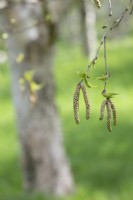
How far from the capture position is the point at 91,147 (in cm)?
1502

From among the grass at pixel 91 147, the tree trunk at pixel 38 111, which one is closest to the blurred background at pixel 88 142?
the grass at pixel 91 147

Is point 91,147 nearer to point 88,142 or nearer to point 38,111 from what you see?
point 88,142

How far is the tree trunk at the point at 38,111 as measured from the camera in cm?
1034

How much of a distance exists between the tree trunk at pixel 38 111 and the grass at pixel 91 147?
0.41 metres

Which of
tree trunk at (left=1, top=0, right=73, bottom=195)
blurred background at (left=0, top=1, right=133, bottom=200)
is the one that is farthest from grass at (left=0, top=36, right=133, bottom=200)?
tree trunk at (left=1, top=0, right=73, bottom=195)

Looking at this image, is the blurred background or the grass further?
the grass

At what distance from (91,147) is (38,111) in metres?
4.36

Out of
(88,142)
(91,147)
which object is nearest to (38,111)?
(91,147)

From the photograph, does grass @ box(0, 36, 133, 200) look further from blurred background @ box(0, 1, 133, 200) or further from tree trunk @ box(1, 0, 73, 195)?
tree trunk @ box(1, 0, 73, 195)

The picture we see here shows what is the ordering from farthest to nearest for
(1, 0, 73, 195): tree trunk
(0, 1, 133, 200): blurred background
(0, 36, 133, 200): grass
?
(0, 36, 133, 200): grass → (0, 1, 133, 200): blurred background → (1, 0, 73, 195): tree trunk

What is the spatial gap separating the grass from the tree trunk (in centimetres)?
41

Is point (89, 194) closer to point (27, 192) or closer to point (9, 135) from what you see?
point (27, 192)

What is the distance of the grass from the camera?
11.3 meters

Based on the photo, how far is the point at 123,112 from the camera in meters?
18.1
